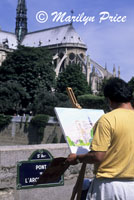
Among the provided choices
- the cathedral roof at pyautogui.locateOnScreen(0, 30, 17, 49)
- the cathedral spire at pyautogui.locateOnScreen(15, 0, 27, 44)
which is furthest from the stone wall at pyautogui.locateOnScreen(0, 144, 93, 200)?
the cathedral spire at pyautogui.locateOnScreen(15, 0, 27, 44)

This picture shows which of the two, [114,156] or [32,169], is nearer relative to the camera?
[114,156]

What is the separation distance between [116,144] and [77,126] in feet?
3.65

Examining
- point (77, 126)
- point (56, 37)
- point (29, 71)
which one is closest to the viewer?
point (77, 126)

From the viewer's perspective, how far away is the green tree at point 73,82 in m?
49.7

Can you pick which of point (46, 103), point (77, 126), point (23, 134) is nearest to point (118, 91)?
point (77, 126)

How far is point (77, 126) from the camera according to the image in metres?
3.97

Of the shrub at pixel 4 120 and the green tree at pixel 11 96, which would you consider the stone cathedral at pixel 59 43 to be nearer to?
the green tree at pixel 11 96

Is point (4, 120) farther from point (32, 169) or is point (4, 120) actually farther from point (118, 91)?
point (118, 91)

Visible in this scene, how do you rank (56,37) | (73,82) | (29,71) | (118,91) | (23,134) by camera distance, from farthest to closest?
Result: (56,37) → (73,82) → (29,71) → (23,134) → (118,91)

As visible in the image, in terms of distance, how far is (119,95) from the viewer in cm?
309

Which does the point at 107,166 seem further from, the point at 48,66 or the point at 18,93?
the point at 48,66

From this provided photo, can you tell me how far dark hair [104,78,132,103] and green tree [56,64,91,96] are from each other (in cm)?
4603

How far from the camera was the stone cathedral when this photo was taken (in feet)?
242

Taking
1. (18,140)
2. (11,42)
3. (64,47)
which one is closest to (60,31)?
(64,47)
